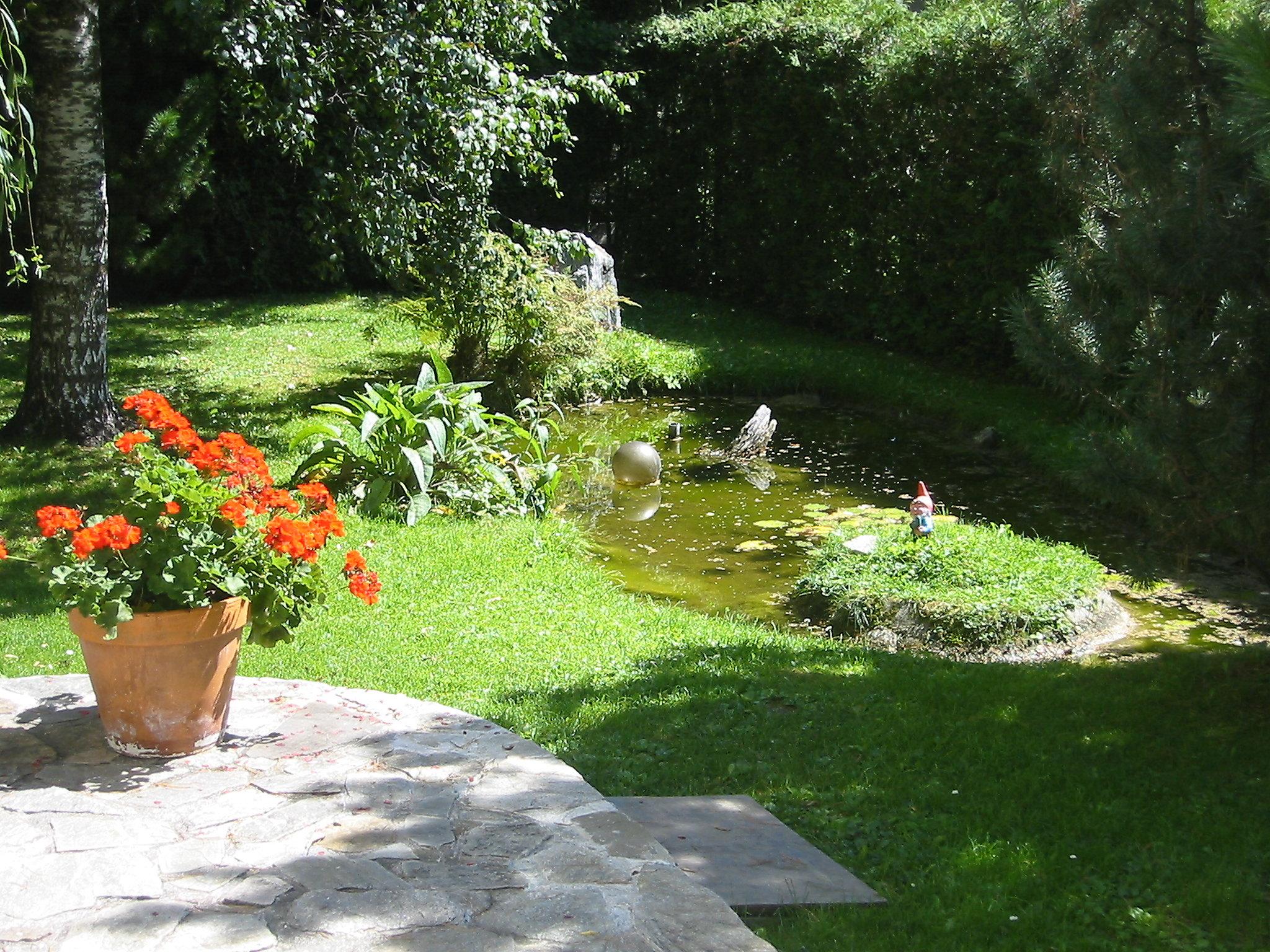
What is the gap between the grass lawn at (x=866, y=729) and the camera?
3328 mm

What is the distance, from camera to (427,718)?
4125 mm

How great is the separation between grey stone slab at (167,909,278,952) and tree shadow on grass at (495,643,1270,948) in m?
1.30

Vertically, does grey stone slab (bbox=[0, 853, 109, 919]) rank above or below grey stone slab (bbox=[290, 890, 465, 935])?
above

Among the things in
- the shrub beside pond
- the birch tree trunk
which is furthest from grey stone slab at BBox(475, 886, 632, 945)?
the birch tree trunk

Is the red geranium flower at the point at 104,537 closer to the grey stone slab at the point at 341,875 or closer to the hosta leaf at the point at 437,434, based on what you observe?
the grey stone slab at the point at 341,875

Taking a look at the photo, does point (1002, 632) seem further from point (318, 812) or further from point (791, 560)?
point (318, 812)

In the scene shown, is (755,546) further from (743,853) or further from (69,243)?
(69,243)

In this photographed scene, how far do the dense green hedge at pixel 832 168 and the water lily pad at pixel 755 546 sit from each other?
15.1 ft

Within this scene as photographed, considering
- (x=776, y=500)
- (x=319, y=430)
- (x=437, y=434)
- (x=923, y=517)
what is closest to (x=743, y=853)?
(x=923, y=517)

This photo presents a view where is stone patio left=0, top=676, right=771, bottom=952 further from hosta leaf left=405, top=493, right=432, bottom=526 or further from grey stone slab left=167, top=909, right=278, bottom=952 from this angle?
hosta leaf left=405, top=493, right=432, bottom=526

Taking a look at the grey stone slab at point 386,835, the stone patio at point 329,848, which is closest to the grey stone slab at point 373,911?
the stone patio at point 329,848

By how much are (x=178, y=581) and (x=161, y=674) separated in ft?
0.94

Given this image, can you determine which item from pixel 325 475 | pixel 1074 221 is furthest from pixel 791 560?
pixel 1074 221

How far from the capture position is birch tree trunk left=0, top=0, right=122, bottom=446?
7.66m
